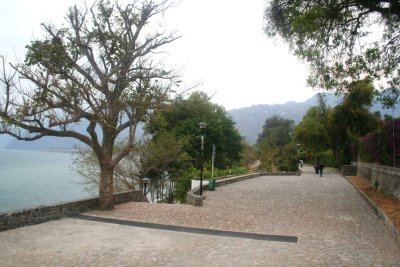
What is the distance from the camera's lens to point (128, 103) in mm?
14828

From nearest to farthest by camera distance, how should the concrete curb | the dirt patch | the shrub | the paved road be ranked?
the paved road < the concrete curb < the dirt patch < the shrub

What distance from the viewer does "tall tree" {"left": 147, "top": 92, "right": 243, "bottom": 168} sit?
125 ft

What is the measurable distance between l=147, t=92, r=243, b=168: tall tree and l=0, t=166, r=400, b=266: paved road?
801 inches

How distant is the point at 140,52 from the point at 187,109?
30168 millimetres

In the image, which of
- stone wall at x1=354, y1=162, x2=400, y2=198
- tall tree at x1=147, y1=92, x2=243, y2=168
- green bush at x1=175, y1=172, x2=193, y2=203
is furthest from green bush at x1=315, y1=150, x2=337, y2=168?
green bush at x1=175, y1=172, x2=193, y2=203

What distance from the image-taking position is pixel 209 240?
997 centimetres

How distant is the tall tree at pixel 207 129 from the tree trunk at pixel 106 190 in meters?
18.7

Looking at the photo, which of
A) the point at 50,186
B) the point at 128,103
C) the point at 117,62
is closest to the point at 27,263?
the point at 128,103

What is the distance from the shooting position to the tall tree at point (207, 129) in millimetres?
38156

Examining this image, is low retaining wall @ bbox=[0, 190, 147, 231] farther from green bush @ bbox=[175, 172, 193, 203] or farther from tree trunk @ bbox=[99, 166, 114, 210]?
green bush @ bbox=[175, 172, 193, 203]

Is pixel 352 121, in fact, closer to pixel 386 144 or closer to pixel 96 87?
pixel 386 144

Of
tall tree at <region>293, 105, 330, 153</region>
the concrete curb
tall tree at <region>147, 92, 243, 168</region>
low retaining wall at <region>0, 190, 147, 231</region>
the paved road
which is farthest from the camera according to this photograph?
tall tree at <region>293, 105, 330, 153</region>

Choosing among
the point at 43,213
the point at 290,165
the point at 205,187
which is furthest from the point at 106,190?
the point at 290,165

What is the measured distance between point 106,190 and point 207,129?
2546 cm
